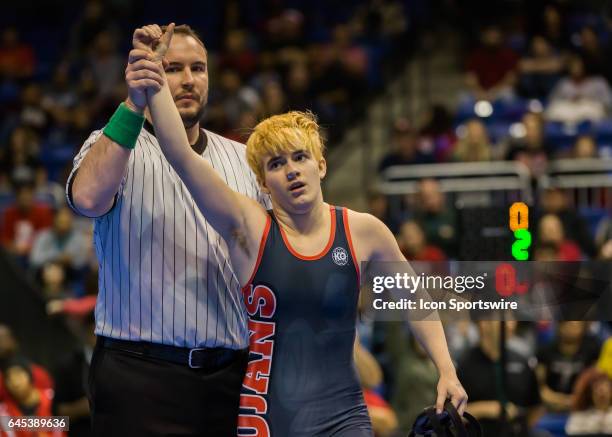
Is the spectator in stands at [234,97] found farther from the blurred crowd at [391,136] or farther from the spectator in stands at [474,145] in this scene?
the spectator in stands at [474,145]

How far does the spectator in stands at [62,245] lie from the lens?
10.5m

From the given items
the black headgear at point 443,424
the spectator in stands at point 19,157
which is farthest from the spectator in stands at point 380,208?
the black headgear at point 443,424

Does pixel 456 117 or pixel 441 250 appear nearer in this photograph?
pixel 441 250

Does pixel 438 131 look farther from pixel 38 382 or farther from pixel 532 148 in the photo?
pixel 38 382

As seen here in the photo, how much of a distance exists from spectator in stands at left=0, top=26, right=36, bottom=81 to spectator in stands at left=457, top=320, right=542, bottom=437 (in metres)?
8.94

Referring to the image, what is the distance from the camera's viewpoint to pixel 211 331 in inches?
150

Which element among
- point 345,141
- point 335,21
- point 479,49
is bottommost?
point 345,141

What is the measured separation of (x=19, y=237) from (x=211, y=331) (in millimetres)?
7799

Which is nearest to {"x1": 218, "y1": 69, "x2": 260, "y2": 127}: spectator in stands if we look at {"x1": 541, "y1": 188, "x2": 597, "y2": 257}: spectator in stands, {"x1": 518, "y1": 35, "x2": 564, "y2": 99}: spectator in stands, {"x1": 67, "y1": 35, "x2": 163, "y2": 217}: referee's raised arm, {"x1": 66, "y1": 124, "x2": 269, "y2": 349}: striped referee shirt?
{"x1": 518, "y1": 35, "x2": 564, "y2": 99}: spectator in stands

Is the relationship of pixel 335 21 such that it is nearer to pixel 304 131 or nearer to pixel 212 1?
pixel 212 1

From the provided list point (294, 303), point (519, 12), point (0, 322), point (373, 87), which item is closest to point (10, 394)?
point (0, 322)

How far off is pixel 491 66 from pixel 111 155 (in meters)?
8.60

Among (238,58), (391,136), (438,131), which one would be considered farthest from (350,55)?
(438,131)

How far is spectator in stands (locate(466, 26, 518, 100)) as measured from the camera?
1146 centimetres
